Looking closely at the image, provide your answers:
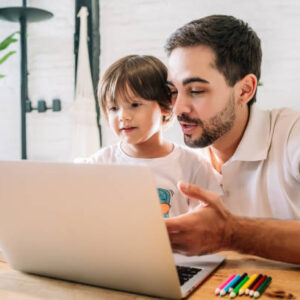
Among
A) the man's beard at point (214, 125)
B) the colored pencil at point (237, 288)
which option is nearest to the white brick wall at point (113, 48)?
the man's beard at point (214, 125)

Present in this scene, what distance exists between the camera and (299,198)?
4.25ft

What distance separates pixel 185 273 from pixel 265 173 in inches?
23.3

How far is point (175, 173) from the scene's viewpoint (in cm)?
147

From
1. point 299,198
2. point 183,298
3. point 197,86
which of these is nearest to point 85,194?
point 183,298

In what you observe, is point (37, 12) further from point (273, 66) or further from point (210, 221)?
point (210, 221)

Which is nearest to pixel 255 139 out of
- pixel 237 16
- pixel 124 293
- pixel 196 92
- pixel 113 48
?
pixel 196 92

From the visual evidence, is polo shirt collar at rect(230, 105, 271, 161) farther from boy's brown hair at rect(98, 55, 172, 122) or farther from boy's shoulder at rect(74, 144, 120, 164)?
boy's shoulder at rect(74, 144, 120, 164)

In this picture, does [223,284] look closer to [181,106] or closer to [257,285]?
[257,285]

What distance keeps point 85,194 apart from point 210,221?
343 mm

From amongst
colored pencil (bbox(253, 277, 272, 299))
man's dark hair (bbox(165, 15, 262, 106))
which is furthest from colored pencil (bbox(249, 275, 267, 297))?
man's dark hair (bbox(165, 15, 262, 106))

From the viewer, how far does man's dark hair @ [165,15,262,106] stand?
4.26ft

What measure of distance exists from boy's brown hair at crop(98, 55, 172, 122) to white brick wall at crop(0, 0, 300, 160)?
3.74ft

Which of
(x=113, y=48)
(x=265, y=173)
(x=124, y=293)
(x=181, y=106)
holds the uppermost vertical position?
(x=113, y=48)

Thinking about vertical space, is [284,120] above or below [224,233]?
above
